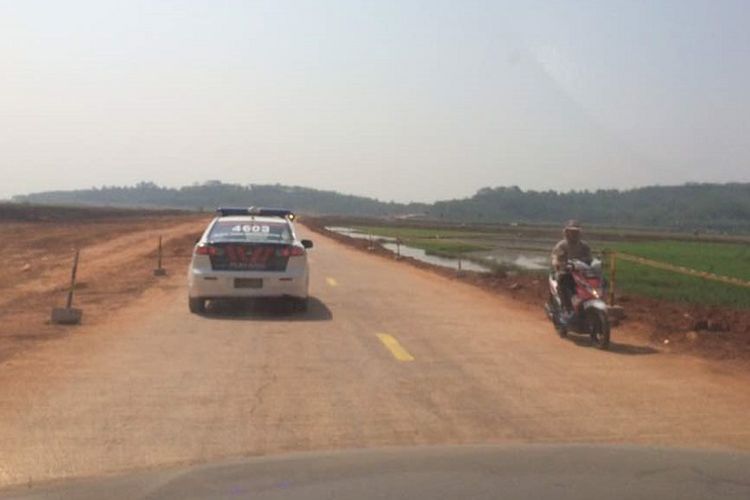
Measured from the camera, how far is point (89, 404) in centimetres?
851

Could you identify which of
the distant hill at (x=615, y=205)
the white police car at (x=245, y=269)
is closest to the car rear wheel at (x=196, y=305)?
the white police car at (x=245, y=269)

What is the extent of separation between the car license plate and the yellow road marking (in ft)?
9.63

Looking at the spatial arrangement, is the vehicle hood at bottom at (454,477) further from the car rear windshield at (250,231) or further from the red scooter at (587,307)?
the car rear windshield at (250,231)

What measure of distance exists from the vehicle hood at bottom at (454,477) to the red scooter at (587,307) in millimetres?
7012

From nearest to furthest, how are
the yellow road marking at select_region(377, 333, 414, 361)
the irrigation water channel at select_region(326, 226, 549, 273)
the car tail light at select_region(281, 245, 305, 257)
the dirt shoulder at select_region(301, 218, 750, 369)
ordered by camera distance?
the yellow road marking at select_region(377, 333, 414, 361), the dirt shoulder at select_region(301, 218, 750, 369), the car tail light at select_region(281, 245, 305, 257), the irrigation water channel at select_region(326, 226, 549, 273)

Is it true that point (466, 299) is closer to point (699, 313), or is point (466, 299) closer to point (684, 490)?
point (699, 313)

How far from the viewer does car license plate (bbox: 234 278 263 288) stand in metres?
16.0

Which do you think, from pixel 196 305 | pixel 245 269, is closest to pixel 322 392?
pixel 245 269

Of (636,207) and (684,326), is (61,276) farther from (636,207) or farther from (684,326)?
(636,207)

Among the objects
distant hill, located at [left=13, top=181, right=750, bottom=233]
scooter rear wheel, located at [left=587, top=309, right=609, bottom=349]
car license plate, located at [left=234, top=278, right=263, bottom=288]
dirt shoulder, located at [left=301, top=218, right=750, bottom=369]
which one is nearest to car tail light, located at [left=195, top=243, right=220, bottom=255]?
car license plate, located at [left=234, top=278, right=263, bottom=288]

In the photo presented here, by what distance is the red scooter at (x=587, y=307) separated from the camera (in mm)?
12867

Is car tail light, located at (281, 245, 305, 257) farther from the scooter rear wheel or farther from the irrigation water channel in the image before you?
the irrigation water channel

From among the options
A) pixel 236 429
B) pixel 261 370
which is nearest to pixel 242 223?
pixel 261 370

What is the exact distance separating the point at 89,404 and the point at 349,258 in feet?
95.3
